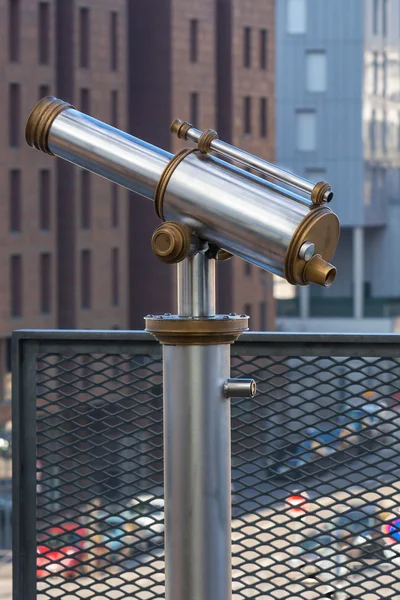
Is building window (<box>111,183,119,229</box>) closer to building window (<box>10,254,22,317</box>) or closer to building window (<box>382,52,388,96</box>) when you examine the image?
building window (<box>10,254,22,317</box>)

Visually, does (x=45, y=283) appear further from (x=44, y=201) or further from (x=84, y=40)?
(x=84, y=40)

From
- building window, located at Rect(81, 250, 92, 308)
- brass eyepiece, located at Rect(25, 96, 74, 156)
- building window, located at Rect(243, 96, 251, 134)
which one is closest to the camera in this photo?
brass eyepiece, located at Rect(25, 96, 74, 156)

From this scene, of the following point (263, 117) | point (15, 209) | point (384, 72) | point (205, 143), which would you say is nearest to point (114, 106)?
point (15, 209)

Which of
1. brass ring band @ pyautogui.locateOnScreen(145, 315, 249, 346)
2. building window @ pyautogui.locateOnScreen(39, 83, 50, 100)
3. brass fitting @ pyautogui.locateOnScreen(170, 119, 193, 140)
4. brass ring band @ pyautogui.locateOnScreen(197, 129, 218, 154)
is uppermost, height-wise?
building window @ pyautogui.locateOnScreen(39, 83, 50, 100)

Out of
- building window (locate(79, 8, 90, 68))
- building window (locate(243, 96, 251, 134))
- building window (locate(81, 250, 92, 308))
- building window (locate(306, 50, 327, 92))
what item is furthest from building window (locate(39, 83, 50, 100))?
building window (locate(306, 50, 327, 92))

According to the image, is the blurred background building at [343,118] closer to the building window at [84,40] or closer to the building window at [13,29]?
the building window at [84,40]

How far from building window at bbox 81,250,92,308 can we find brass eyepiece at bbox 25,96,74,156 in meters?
46.6

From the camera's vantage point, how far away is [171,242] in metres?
1.65

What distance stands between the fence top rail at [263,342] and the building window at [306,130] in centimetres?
6274

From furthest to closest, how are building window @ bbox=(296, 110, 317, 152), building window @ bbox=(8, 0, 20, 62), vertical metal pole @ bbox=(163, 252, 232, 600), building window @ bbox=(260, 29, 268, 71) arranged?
building window @ bbox=(296, 110, 317, 152), building window @ bbox=(260, 29, 268, 71), building window @ bbox=(8, 0, 20, 62), vertical metal pole @ bbox=(163, 252, 232, 600)

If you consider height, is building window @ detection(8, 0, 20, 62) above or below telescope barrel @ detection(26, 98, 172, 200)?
above

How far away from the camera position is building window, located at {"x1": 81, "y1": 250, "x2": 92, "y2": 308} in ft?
159

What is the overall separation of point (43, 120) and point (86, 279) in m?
46.9

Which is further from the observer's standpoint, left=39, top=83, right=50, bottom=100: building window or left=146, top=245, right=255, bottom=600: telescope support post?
left=39, top=83, right=50, bottom=100: building window
